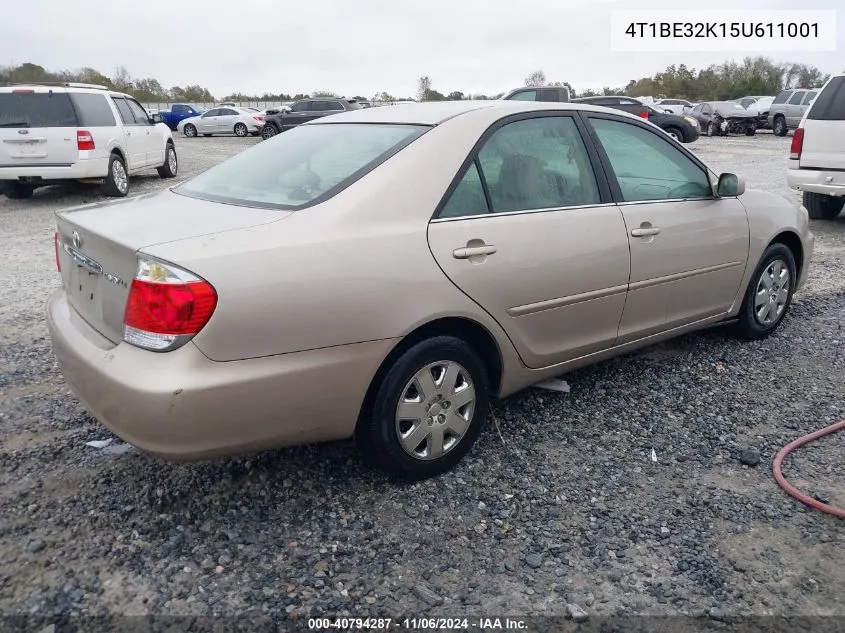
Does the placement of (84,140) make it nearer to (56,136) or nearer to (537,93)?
(56,136)

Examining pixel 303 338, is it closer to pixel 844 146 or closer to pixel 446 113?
pixel 446 113

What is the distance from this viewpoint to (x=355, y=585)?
2.44m

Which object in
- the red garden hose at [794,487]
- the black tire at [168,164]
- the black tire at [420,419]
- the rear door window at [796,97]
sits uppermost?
the rear door window at [796,97]

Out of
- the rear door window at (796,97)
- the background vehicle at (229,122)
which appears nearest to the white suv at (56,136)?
the background vehicle at (229,122)

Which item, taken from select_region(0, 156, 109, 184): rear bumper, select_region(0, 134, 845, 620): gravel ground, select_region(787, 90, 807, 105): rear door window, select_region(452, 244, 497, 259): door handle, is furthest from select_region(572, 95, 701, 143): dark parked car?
select_region(452, 244, 497, 259): door handle

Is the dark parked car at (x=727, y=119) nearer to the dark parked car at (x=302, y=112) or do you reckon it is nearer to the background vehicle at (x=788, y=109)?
the background vehicle at (x=788, y=109)

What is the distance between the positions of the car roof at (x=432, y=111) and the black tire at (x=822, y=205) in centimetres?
680

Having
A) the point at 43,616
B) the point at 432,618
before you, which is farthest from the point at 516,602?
the point at 43,616

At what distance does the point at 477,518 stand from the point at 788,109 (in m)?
29.1

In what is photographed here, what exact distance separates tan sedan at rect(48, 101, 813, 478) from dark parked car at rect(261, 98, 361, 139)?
75.1ft

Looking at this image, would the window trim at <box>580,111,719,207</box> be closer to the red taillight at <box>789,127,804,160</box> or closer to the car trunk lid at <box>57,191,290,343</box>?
the car trunk lid at <box>57,191,290,343</box>

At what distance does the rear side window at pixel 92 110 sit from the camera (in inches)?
418

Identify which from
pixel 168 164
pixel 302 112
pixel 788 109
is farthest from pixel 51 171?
pixel 788 109

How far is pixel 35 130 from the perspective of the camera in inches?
404
